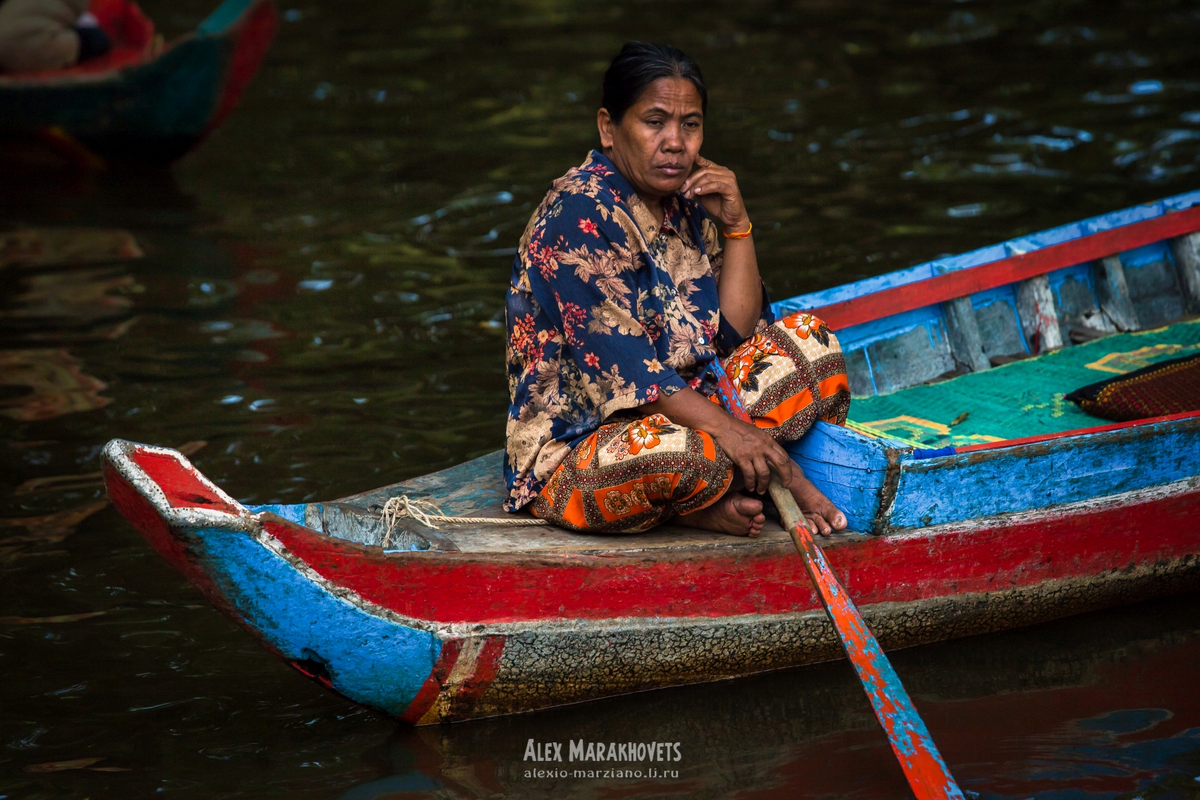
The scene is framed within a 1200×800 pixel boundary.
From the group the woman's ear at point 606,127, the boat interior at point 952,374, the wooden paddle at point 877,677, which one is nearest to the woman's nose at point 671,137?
the woman's ear at point 606,127

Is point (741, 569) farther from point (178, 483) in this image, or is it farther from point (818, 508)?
point (178, 483)

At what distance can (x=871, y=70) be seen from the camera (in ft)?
31.3

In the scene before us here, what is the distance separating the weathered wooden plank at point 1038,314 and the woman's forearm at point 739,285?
1.49 m

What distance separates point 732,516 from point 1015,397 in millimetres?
1416

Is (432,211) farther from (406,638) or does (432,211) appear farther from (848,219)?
(406,638)

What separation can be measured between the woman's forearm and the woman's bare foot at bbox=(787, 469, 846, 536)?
1.39ft

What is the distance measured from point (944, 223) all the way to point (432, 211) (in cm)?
274

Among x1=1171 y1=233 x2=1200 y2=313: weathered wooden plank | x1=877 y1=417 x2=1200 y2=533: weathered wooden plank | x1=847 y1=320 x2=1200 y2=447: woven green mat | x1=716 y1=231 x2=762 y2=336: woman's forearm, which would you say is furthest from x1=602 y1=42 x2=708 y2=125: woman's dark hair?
x1=1171 y1=233 x2=1200 y2=313: weathered wooden plank

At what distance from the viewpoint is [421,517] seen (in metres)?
2.96

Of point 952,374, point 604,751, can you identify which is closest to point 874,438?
point 604,751

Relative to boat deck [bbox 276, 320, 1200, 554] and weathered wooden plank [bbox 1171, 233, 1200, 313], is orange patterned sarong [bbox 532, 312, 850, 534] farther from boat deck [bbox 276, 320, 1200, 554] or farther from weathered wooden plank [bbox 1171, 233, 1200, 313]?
weathered wooden plank [bbox 1171, 233, 1200, 313]

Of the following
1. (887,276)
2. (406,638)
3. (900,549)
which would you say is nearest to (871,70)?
(887,276)

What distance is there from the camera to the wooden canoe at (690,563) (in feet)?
8.46

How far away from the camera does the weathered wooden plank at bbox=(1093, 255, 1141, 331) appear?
4.42 m
